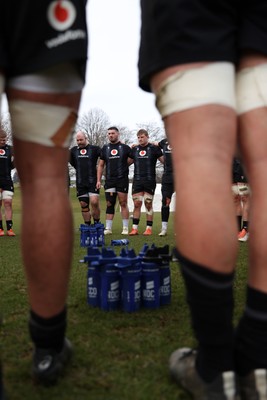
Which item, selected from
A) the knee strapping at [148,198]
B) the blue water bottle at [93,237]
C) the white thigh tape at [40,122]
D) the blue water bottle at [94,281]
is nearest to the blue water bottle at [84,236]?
the blue water bottle at [93,237]

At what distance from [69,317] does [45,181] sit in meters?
1.16

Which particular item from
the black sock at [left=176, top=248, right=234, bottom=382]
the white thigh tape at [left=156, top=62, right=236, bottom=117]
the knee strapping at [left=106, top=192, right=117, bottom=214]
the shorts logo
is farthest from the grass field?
the knee strapping at [left=106, top=192, right=117, bottom=214]

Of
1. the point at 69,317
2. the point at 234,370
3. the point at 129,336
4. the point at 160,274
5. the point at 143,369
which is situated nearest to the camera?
the point at 234,370

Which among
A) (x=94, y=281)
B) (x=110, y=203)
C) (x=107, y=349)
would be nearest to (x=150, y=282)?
(x=94, y=281)

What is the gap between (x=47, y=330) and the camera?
154 cm

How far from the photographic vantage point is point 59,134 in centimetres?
154

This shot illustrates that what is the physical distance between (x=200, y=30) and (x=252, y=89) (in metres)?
0.28

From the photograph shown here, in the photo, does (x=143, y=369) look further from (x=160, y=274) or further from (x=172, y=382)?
(x=160, y=274)

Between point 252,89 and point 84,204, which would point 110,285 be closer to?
point 252,89

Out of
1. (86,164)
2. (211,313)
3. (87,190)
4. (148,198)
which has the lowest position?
(211,313)

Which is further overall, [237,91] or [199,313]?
[237,91]

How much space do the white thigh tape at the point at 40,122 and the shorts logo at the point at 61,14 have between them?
0.86 ft

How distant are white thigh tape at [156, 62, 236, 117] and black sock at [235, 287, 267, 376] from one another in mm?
645

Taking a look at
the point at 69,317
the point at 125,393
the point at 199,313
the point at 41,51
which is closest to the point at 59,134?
the point at 41,51
